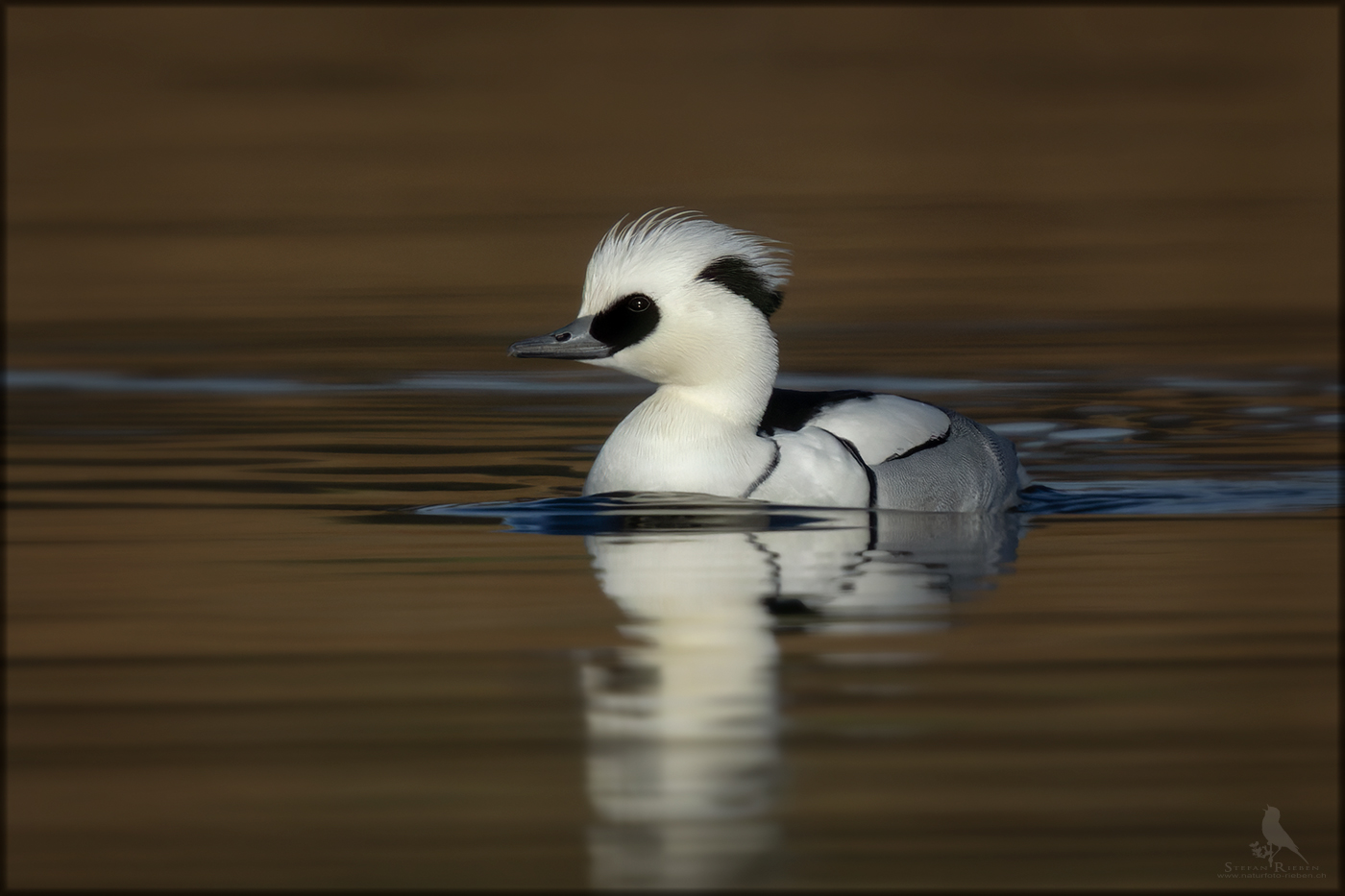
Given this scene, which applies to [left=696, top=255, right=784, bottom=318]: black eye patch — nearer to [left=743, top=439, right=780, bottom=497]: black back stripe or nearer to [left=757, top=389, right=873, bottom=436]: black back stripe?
[left=757, top=389, right=873, bottom=436]: black back stripe

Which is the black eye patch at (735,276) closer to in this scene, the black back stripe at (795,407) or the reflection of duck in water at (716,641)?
the black back stripe at (795,407)

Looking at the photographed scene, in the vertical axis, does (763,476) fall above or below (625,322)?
below

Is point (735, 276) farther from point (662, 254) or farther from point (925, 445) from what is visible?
point (925, 445)

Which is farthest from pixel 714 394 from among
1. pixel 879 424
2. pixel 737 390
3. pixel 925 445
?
pixel 925 445

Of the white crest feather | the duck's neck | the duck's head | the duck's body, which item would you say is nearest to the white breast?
the duck's body

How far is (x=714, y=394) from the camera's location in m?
8.59

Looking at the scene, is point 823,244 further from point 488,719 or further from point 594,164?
point 488,719

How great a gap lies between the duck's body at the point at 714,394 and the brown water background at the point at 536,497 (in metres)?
0.56

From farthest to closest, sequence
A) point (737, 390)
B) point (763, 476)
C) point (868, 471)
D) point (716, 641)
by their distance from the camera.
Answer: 1. point (737, 390)
2. point (868, 471)
3. point (763, 476)
4. point (716, 641)

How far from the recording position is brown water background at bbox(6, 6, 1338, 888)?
491 cm

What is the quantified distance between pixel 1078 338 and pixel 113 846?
9.83 m

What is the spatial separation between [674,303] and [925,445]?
115cm

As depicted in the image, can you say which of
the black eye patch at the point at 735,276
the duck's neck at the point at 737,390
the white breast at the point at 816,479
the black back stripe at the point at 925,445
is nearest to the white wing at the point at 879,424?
the black back stripe at the point at 925,445

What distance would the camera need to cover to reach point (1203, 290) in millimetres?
15430
